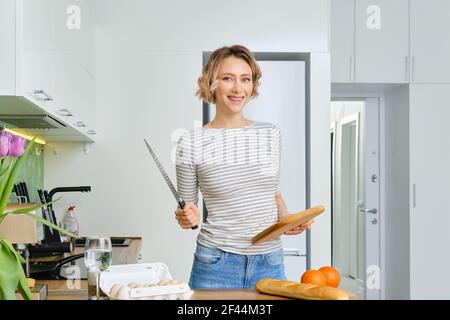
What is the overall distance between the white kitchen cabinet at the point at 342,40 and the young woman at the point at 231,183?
193 cm

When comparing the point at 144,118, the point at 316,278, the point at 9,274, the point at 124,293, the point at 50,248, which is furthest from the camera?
the point at 144,118

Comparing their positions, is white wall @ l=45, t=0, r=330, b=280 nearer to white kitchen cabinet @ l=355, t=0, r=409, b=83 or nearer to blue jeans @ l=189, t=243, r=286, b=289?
white kitchen cabinet @ l=355, t=0, r=409, b=83

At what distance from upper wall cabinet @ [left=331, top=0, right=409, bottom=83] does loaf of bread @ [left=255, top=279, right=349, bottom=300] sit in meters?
2.51

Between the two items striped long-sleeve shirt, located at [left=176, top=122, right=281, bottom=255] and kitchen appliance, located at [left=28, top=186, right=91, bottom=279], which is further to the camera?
kitchen appliance, located at [left=28, top=186, right=91, bottom=279]

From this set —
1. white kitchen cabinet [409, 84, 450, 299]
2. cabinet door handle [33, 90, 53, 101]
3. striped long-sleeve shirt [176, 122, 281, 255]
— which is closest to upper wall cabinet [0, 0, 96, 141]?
cabinet door handle [33, 90, 53, 101]

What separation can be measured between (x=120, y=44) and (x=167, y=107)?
355 millimetres

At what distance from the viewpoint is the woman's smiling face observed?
63.2 inches

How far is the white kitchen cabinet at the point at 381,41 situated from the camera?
11.5 ft

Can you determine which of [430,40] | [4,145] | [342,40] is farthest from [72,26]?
[430,40]

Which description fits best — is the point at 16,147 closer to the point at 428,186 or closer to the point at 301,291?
the point at 301,291

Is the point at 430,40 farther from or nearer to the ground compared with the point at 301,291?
farther from the ground

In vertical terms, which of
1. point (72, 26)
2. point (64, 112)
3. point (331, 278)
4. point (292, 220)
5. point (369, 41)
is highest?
point (369, 41)

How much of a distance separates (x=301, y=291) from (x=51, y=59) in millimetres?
1032

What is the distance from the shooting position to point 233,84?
161 centimetres
